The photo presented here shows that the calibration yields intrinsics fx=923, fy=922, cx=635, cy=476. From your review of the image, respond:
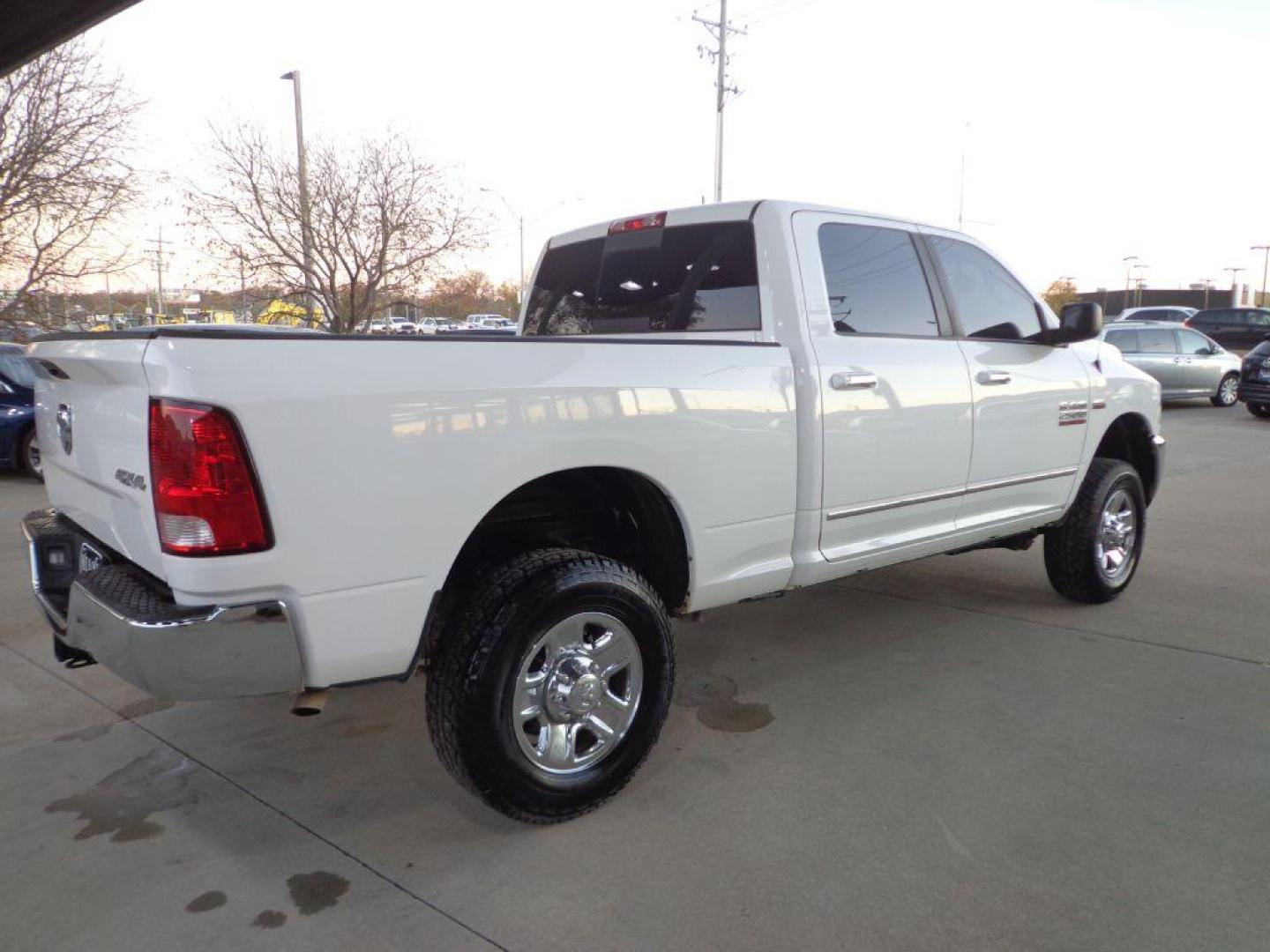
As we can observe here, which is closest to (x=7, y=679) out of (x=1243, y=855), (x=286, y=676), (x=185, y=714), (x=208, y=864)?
(x=185, y=714)

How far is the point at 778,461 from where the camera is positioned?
3293 millimetres

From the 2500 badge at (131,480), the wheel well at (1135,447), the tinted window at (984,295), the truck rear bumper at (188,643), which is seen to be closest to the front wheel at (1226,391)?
the wheel well at (1135,447)

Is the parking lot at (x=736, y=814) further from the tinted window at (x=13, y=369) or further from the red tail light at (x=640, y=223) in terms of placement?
the tinted window at (x=13, y=369)

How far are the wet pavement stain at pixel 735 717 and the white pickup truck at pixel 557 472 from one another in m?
0.54

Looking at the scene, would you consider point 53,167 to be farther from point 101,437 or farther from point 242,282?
point 101,437

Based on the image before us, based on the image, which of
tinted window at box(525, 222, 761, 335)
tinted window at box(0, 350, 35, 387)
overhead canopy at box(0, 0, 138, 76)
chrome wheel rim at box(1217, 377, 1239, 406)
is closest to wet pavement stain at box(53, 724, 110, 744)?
tinted window at box(525, 222, 761, 335)

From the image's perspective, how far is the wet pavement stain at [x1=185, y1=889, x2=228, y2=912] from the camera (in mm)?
2438

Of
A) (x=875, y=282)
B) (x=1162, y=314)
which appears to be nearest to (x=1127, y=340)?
(x=1162, y=314)

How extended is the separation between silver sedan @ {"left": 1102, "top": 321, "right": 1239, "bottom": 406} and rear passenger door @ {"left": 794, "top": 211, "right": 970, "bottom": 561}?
14996 mm

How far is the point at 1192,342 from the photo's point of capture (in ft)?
57.6

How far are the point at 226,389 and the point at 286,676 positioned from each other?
0.72 m

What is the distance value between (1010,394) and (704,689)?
1962 mm

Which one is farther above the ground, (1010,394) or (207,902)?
(1010,394)

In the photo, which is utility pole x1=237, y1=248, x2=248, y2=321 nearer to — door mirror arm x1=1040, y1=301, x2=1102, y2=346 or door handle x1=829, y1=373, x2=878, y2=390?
door mirror arm x1=1040, y1=301, x2=1102, y2=346
